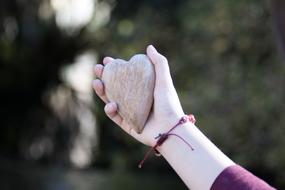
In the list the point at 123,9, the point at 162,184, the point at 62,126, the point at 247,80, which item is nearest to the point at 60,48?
the point at 62,126

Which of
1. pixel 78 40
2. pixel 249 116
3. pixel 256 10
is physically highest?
pixel 78 40

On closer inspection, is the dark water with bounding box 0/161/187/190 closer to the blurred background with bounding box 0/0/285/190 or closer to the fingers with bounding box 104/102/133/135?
the blurred background with bounding box 0/0/285/190

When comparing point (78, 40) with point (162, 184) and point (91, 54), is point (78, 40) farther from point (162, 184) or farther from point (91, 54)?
point (162, 184)

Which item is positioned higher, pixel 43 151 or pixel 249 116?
pixel 43 151

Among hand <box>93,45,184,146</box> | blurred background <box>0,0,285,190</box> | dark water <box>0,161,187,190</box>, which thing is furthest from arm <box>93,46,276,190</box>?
dark water <box>0,161,187,190</box>

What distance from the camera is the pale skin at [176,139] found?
1143 millimetres

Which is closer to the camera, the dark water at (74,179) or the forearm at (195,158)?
the forearm at (195,158)

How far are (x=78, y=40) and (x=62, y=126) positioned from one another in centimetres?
172

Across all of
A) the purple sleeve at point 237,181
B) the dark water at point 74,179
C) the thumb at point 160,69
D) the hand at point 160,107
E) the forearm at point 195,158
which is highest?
the dark water at point 74,179

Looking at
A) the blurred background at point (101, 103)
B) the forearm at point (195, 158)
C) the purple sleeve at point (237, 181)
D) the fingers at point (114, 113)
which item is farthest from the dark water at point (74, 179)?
the purple sleeve at point (237, 181)

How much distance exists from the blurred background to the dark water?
0.09ft

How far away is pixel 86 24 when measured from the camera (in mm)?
14586

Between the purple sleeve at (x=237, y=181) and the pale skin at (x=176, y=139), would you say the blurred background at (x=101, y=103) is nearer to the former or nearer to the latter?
the pale skin at (x=176, y=139)

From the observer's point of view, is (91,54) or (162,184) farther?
(91,54)
